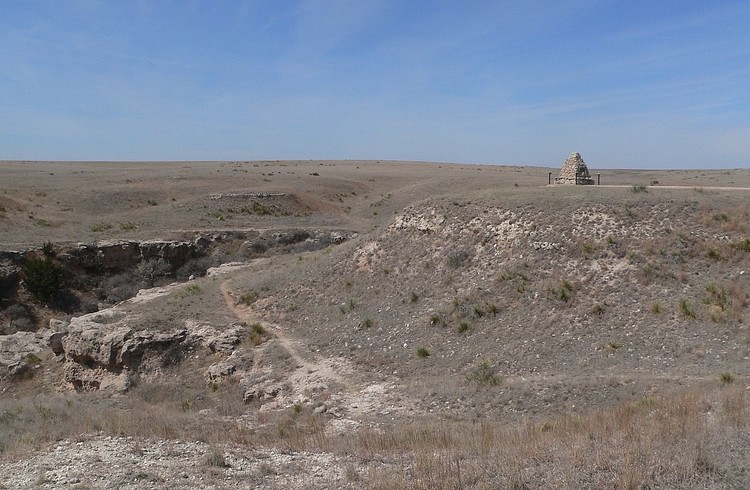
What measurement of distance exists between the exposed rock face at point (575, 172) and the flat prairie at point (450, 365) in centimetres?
342

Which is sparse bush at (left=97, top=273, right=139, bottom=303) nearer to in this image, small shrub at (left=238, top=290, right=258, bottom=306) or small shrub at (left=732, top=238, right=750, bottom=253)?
small shrub at (left=238, top=290, right=258, bottom=306)

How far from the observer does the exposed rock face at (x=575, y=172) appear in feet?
84.0

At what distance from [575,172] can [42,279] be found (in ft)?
87.9

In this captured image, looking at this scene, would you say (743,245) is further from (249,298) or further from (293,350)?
(249,298)

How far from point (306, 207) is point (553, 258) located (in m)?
33.9

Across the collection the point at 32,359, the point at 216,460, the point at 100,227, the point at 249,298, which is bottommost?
the point at 32,359

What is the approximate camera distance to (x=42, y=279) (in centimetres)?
2830

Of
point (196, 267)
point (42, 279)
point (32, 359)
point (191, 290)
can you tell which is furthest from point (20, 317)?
→ point (191, 290)

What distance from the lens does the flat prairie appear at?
707 cm

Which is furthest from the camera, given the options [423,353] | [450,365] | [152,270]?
[152,270]

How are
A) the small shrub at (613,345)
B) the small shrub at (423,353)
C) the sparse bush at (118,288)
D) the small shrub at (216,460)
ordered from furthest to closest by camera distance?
the sparse bush at (118,288)
the small shrub at (423,353)
the small shrub at (613,345)
the small shrub at (216,460)

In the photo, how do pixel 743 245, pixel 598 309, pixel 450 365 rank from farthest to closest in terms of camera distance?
pixel 743 245 → pixel 598 309 → pixel 450 365

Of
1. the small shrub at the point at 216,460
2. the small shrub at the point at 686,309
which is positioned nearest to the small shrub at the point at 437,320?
the small shrub at the point at 686,309

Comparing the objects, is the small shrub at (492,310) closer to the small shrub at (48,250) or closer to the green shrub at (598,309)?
the green shrub at (598,309)
